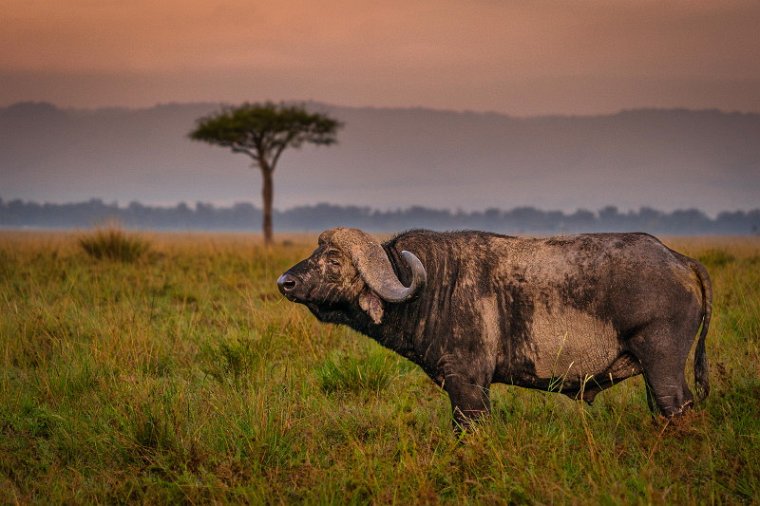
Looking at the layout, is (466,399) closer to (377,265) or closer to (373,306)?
(373,306)

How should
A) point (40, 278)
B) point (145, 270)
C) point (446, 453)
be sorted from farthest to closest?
point (145, 270) → point (40, 278) → point (446, 453)

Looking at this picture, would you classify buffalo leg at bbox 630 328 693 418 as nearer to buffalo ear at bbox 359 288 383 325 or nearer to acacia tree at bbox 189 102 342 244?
buffalo ear at bbox 359 288 383 325

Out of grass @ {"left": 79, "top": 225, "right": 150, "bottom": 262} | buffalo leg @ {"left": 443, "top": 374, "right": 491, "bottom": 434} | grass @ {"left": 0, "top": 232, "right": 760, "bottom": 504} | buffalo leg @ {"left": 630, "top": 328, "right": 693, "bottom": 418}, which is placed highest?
grass @ {"left": 79, "top": 225, "right": 150, "bottom": 262}

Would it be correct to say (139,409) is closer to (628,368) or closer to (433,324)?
(433,324)

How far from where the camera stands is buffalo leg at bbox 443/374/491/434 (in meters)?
5.59

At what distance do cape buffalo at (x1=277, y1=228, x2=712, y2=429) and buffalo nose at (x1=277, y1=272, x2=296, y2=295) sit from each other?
0.04ft

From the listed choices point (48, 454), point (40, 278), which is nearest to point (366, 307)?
point (48, 454)

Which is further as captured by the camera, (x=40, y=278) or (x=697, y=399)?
(x=40, y=278)

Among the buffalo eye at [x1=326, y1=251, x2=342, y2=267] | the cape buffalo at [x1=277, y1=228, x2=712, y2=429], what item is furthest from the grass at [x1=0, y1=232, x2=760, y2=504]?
the buffalo eye at [x1=326, y1=251, x2=342, y2=267]

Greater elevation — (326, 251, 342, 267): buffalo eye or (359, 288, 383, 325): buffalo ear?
(326, 251, 342, 267): buffalo eye

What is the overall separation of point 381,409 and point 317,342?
107 inches

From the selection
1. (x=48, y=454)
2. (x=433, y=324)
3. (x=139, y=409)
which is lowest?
(x=48, y=454)

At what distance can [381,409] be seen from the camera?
6641mm

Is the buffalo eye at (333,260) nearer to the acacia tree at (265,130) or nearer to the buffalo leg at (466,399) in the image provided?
the buffalo leg at (466,399)
